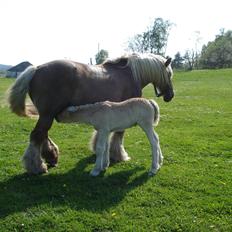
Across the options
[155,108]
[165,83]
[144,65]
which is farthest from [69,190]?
[165,83]

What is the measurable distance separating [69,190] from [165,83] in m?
3.64

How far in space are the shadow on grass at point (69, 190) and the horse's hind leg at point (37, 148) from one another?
7.6 inches

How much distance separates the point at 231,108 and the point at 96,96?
40.1ft

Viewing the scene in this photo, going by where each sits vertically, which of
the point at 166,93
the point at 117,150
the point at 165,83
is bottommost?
the point at 117,150

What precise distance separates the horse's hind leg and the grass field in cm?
19

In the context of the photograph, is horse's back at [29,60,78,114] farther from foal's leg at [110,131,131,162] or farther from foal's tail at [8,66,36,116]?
foal's leg at [110,131,131,162]

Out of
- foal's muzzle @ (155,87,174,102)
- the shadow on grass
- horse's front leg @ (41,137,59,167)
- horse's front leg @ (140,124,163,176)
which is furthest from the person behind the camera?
foal's muzzle @ (155,87,174,102)

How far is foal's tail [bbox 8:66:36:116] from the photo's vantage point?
754 centimetres

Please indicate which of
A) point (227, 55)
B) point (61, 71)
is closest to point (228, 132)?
point (61, 71)

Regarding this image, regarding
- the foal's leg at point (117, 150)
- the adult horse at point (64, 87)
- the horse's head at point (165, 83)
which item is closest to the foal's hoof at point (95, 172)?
the adult horse at point (64, 87)

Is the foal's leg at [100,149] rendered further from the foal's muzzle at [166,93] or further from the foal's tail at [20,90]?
the foal's muzzle at [166,93]

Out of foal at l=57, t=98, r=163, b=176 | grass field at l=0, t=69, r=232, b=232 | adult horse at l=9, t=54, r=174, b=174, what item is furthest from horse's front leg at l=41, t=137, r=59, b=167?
foal at l=57, t=98, r=163, b=176

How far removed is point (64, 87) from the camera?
759cm

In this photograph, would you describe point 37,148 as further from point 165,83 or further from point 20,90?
point 165,83
